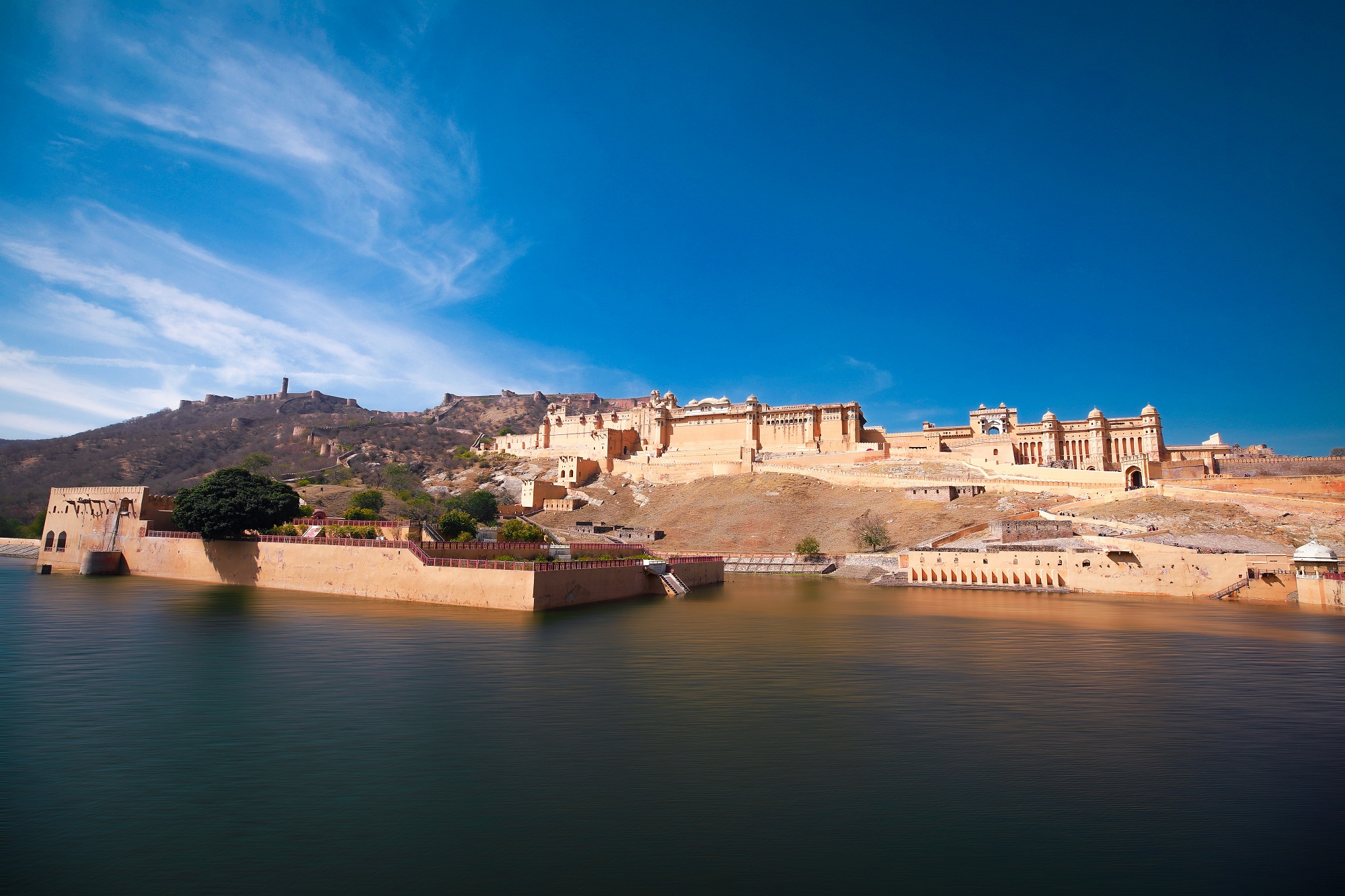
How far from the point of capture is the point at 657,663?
1808 centimetres

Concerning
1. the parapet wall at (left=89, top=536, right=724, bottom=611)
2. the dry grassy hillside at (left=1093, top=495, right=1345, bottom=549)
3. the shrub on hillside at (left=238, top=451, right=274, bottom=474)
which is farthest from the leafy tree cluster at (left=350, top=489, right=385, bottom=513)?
the dry grassy hillside at (left=1093, top=495, right=1345, bottom=549)

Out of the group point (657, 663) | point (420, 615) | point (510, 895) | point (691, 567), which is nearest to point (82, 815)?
point (510, 895)

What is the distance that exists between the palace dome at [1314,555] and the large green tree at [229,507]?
161 ft

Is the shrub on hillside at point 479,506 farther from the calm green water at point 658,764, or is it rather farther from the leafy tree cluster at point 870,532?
the calm green water at point 658,764

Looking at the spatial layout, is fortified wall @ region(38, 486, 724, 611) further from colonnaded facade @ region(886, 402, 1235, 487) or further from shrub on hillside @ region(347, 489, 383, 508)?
colonnaded facade @ region(886, 402, 1235, 487)

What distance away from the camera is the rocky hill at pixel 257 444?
94500mm

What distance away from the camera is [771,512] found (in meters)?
63.3

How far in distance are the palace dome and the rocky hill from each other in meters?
84.3

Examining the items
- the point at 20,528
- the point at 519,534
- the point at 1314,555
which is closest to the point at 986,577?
the point at 1314,555

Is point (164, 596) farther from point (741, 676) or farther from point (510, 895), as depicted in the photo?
point (510, 895)

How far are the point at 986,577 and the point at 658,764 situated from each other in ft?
120

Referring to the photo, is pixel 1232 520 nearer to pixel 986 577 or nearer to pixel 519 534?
pixel 986 577

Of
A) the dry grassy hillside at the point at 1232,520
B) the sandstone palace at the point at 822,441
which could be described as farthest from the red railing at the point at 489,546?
the sandstone palace at the point at 822,441

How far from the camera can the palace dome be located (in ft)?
105
